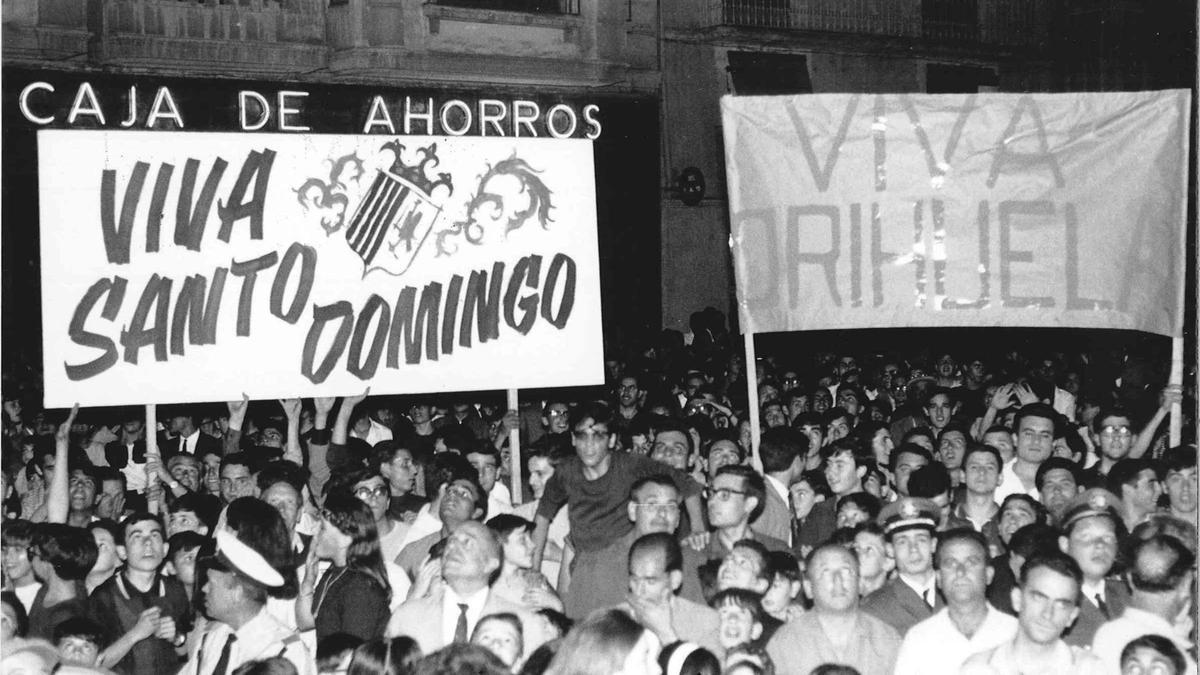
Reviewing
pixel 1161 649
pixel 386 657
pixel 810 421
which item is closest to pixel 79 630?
pixel 386 657

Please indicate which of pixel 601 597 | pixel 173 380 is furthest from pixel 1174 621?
pixel 173 380

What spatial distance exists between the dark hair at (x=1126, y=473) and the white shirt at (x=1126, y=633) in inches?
67.0

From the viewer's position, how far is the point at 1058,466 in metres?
7.77

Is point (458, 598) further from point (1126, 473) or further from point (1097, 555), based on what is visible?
point (1126, 473)

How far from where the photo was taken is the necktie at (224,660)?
599cm

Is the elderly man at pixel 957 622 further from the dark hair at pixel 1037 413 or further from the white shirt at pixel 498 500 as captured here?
the white shirt at pixel 498 500

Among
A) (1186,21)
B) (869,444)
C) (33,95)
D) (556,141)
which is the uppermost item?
(1186,21)

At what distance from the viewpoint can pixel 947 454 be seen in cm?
926

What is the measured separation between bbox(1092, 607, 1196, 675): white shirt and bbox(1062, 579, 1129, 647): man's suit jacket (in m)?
0.14

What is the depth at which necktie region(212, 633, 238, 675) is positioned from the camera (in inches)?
236

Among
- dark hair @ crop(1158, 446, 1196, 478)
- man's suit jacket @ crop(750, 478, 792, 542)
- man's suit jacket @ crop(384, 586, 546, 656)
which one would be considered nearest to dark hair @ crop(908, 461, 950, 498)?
man's suit jacket @ crop(750, 478, 792, 542)

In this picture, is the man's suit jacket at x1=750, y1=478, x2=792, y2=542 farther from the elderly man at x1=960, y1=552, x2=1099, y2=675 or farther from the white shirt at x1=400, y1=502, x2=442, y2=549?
the elderly man at x1=960, y1=552, x2=1099, y2=675

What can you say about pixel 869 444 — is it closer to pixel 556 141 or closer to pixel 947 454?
pixel 947 454

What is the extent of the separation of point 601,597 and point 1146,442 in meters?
3.23
